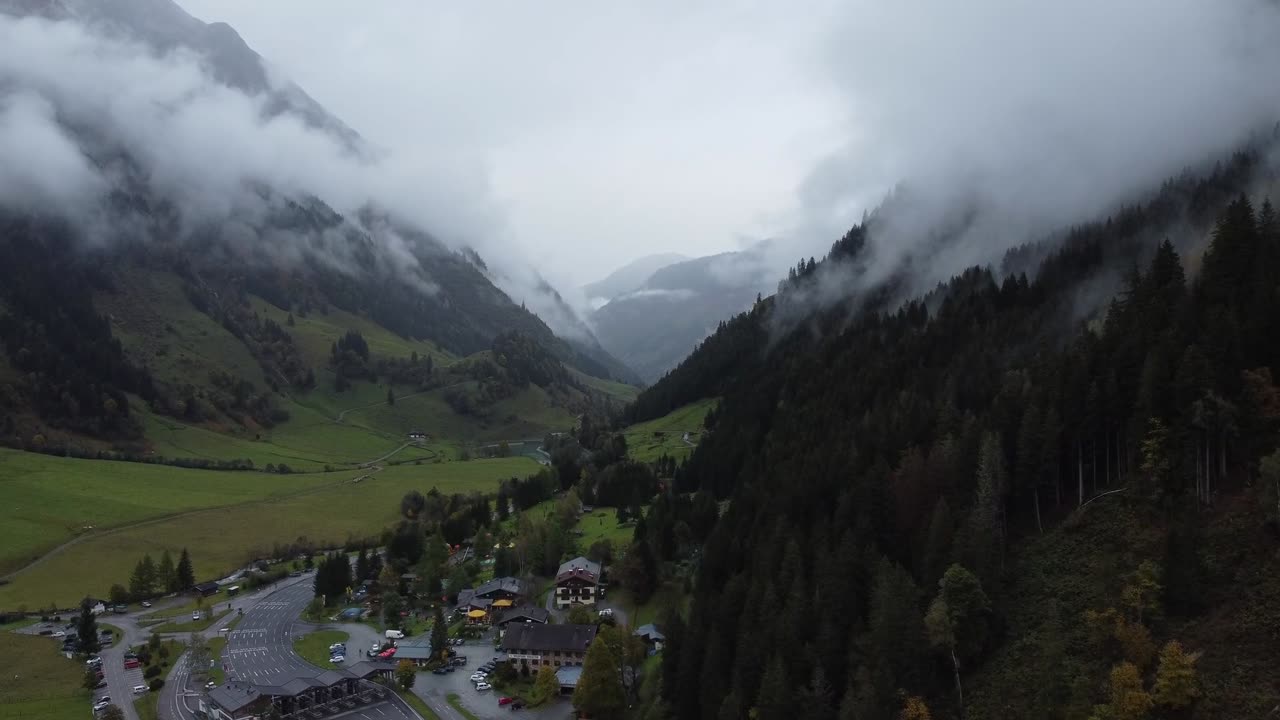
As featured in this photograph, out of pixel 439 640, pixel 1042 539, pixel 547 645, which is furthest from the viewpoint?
pixel 439 640

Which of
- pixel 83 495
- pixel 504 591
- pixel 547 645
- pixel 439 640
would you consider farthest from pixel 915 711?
pixel 83 495

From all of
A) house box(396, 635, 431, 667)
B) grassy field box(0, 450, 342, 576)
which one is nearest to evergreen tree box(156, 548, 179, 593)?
grassy field box(0, 450, 342, 576)

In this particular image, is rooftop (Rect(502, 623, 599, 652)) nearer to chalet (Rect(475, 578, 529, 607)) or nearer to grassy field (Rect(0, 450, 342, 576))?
chalet (Rect(475, 578, 529, 607))

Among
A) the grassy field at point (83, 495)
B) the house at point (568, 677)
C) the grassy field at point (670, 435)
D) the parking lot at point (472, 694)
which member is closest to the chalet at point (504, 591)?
the parking lot at point (472, 694)

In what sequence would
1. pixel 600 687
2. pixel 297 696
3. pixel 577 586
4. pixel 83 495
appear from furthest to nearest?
pixel 83 495
pixel 577 586
pixel 297 696
pixel 600 687

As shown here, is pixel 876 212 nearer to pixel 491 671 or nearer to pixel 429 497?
pixel 429 497

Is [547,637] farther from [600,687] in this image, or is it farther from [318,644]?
[318,644]
